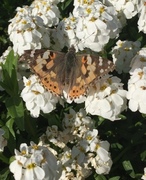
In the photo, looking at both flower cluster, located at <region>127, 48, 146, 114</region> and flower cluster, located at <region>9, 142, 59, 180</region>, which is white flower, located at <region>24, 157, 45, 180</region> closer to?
flower cluster, located at <region>9, 142, 59, 180</region>

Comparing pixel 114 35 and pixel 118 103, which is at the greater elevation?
pixel 114 35

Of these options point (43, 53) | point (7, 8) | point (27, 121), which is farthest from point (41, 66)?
point (7, 8)

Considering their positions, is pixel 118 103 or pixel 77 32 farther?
pixel 77 32

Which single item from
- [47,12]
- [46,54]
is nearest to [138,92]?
[46,54]

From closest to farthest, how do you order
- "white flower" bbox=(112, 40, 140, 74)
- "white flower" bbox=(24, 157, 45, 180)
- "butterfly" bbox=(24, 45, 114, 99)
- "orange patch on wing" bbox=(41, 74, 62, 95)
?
"white flower" bbox=(24, 157, 45, 180), "butterfly" bbox=(24, 45, 114, 99), "orange patch on wing" bbox=(41, 74, 62, 95), "white flower" bbox=(112, 40, 140, 74)

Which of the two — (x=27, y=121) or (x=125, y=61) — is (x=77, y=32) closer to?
(x=125, y=61)

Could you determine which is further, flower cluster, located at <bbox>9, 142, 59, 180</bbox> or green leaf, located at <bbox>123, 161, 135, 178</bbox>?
green leaf, located at <bbox>123, 161, 135, 178</bbox>

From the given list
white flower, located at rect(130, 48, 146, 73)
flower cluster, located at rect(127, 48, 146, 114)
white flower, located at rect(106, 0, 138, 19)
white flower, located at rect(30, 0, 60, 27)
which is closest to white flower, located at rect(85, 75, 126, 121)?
flower cluster, located at rect(127, 48, 146, 114)
